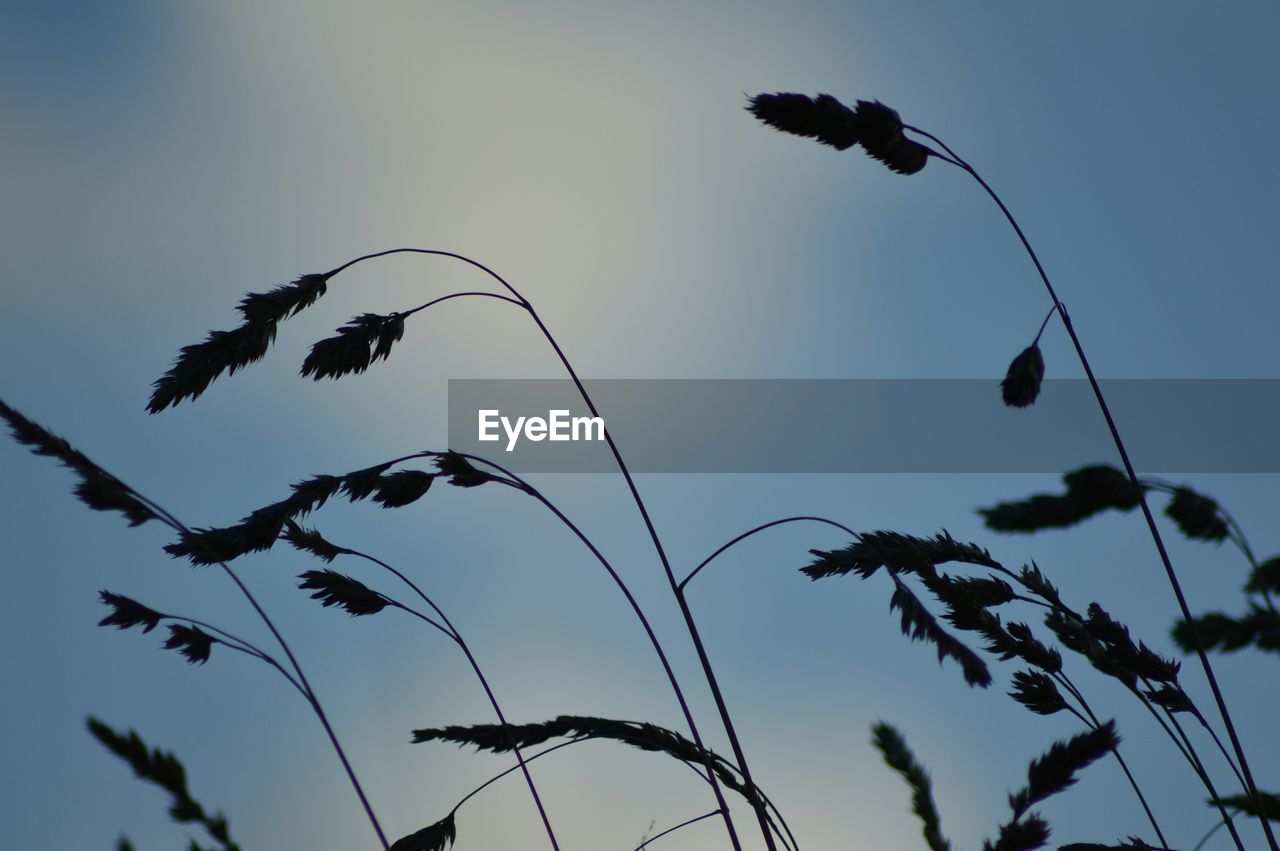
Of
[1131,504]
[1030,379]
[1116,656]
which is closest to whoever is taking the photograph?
[1131,504]

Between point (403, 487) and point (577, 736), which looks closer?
point (577, 736)

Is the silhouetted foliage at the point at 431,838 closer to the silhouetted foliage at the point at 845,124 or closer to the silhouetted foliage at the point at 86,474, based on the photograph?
the silhouetted foliage at the point at 86,474

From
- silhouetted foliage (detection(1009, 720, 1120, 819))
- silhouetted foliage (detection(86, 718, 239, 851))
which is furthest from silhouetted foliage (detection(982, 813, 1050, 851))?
silhouetted foliage (detection(86, 718, 239, 851))

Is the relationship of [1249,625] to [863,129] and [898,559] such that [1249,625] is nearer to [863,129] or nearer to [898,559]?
[898,559]

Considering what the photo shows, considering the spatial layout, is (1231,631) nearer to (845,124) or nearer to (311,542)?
(845,124)

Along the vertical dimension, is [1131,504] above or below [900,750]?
above

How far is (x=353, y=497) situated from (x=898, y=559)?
1.06 meters

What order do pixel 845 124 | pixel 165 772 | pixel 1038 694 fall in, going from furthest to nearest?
pixel 845 124, pixel 1038 694, pixel 165 772

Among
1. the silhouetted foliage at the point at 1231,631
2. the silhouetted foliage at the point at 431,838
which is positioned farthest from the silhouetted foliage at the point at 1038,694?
the silhouetted foliage at the point at 431,838

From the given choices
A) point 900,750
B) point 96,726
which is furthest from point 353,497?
point 900,750

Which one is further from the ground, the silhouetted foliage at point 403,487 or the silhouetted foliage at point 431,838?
the silhouetted foliage at point 403,487

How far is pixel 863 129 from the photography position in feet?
5.74

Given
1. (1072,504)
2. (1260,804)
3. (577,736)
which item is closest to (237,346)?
(577,736)

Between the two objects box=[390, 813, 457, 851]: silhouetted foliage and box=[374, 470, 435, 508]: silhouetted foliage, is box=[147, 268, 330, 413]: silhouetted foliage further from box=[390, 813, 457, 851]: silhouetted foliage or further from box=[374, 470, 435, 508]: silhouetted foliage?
box=[390, 813, 457, 851]: silhouetted foliage
